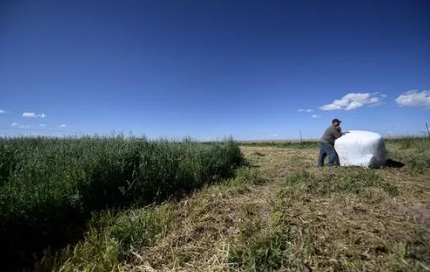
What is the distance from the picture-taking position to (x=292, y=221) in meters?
3.61

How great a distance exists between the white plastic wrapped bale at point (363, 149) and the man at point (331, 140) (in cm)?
25

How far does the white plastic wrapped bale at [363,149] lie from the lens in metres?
7.16

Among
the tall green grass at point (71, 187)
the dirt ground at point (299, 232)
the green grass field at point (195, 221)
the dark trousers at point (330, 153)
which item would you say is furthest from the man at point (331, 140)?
the tall green grass at point (71, 187)

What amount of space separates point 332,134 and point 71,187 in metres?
7.13

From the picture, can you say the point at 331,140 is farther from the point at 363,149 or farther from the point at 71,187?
the point at 71,187

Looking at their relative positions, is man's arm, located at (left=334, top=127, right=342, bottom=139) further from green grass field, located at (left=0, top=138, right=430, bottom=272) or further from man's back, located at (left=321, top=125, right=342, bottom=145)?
green grass field, located at (left=0, top=138, right=430, bottom=272)

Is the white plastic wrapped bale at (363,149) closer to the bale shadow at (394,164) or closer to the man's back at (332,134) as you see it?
the man's back at (332,134)

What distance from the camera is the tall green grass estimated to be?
3.34m

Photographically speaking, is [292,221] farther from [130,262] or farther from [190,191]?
[190,191]

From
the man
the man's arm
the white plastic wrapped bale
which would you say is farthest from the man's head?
the white plastic wrapped bale

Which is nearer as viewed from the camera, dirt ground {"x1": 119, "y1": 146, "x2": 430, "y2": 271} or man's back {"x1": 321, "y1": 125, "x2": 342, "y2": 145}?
dirt ground {"x1": 119, "y1": 146, "x2": 430, "y2": 271}

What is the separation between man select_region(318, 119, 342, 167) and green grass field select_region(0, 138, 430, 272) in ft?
6.88

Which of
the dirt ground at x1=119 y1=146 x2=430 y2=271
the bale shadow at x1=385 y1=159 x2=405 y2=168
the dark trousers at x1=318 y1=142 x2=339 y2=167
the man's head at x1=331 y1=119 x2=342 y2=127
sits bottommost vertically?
the dirt ground at x1=119 y1=146 x2=430 y2=271

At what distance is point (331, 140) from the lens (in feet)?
26.6
